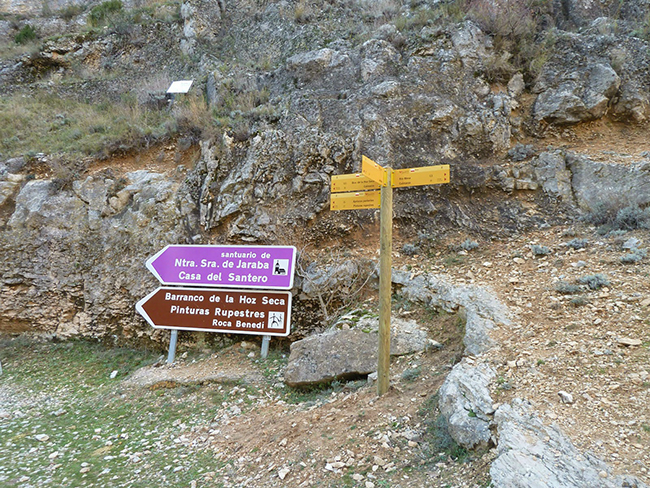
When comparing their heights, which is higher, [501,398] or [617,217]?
[617,217]

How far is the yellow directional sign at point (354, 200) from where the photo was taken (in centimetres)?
421

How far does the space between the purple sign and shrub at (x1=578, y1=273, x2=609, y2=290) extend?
155 inches

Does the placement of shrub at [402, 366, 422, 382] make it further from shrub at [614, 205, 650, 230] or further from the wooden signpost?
shrub at [614, 205, 650, 230]

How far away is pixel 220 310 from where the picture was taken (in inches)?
249

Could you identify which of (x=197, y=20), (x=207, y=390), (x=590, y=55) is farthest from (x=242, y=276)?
(x=197, y=20)

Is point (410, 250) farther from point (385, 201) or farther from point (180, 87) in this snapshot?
point (180, 87)

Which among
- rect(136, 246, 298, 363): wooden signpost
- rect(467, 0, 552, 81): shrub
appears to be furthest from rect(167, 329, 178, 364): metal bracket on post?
rect(467, 0, 552, 81): shrub

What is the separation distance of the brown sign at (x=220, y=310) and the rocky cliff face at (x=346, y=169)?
588mm

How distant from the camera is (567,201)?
22.4 feet

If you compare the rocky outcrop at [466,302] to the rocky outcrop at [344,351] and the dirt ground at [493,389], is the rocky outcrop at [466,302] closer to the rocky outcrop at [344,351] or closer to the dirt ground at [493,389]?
the dirt ground at [493,389]

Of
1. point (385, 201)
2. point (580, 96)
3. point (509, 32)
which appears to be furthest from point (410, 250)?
point (509, 32)

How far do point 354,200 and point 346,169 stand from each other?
3.38 meters

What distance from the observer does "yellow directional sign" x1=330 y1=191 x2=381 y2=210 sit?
13.8ft

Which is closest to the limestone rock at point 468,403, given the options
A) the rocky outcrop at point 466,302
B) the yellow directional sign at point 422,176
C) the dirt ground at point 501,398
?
the dirt ground at point 501,398
